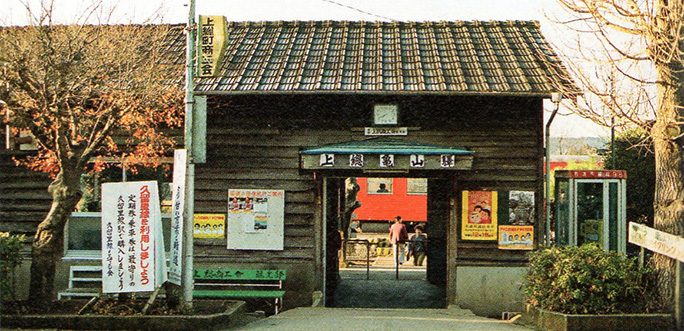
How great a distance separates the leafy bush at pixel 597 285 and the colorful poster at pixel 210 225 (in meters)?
6.22

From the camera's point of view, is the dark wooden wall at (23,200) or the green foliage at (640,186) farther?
the green foliage at (640,186)

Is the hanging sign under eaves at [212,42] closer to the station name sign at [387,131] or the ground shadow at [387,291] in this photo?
the station name sign at [387,131]

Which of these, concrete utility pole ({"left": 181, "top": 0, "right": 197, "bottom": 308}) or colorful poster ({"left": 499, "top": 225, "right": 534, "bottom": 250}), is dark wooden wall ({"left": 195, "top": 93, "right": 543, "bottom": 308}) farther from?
concrete utility pole ({"left": 181, "top": 0, "right": 197, "bottom": 308})

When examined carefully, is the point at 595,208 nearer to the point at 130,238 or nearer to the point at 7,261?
the point at 130,238

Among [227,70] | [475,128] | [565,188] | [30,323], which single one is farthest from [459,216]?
[30,323]

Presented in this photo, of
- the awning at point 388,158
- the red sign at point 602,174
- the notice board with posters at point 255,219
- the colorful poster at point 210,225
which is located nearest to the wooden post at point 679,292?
the awning at point 388,158

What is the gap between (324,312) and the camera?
430 inches

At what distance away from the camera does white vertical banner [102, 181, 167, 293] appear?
8.78 meters

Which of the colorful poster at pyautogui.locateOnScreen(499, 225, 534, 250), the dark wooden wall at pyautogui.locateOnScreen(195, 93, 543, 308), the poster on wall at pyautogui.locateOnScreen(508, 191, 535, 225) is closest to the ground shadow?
the dark wooden wall at pyautogui.locateOnScreen(195, 93, 543, 308)

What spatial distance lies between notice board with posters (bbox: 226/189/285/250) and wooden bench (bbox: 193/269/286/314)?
504 mm

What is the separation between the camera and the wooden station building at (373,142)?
38.5 feet

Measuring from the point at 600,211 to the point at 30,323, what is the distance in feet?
34.4

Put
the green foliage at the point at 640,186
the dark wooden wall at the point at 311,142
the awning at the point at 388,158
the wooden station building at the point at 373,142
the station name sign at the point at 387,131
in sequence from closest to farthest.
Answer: the awning at the point at 388,158, the wooden station building at the point at 373,142, the dark wooden wall at the point at 311,142, the station name sign at the point at 387,131, the green foliage at the point at 640,186

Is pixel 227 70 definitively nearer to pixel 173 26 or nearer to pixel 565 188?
pixel 173 26
